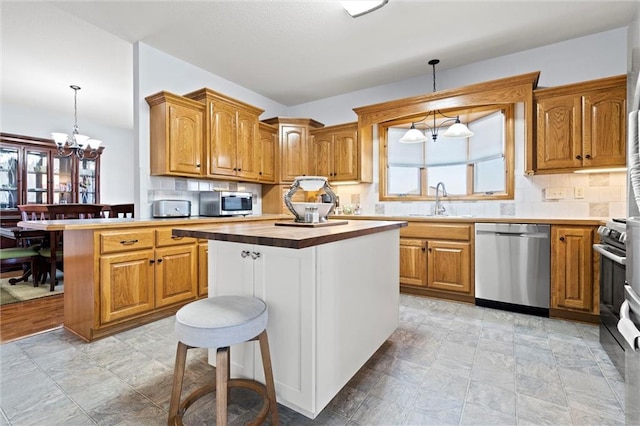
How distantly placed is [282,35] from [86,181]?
5108 millimetres

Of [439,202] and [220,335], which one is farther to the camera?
[439,202]

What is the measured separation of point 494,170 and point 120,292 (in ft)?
13.3

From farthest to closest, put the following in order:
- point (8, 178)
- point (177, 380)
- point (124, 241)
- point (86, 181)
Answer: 1. point (86, 181)
2. point (8, 178)
3. point (124, 241)
4. point (177, 380)

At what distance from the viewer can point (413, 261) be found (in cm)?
341

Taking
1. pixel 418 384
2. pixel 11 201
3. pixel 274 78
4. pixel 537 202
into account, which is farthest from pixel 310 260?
pixel 11 201

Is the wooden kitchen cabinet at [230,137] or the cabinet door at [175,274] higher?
the wooden kitchen cabinet at [230,137]

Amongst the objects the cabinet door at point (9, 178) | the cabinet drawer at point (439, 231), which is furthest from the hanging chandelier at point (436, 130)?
the cabinet door at point (9, 178)

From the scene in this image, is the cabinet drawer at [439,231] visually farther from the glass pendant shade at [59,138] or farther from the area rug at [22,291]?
the glass pendant shade at [59,138]

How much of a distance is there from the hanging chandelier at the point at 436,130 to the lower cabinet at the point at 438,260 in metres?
0.95

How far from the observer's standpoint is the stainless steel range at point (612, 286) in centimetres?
179

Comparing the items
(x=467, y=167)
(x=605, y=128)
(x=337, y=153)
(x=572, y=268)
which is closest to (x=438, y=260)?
(x=572, y=268)

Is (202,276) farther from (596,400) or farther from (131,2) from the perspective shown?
(596,400)

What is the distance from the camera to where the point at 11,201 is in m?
4.91

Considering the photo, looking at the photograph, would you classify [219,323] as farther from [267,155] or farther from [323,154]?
[323,154]
